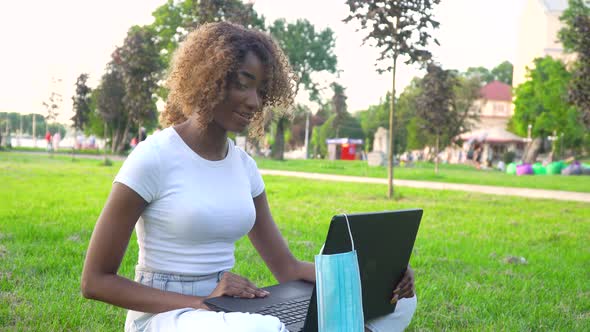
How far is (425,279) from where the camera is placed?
511 centimetres

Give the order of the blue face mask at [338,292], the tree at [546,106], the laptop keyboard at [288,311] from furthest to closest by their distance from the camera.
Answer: the tree at [546,106] < the laptop keyboard at [288,311] < the blue face mask at [338,292]

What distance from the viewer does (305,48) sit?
4591 centimetres

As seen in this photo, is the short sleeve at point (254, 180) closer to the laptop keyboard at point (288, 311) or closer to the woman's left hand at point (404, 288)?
the laptop keyboard at point (288, 311)

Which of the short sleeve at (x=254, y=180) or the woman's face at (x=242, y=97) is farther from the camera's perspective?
the short sleeve at (x=254, y=180)

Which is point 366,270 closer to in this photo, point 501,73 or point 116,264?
point 116,264

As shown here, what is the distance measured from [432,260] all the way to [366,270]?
404cm

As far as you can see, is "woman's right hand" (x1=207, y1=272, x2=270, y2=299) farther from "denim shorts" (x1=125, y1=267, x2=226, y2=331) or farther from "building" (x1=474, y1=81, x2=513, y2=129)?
"building" (x1=474, y1=81, x2=513, y2=129)

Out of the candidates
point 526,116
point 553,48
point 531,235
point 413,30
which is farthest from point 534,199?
point 553,48

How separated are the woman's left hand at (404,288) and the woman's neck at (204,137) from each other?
0.80 m

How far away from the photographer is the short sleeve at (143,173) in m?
2.02

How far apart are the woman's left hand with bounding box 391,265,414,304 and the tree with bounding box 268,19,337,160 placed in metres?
42.4

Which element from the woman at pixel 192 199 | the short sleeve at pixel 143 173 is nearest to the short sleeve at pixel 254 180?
the woman at pixel 192 199

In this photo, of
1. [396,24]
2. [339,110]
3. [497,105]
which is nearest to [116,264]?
[396,24]

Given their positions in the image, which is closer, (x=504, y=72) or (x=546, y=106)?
(x=546, y=106)
